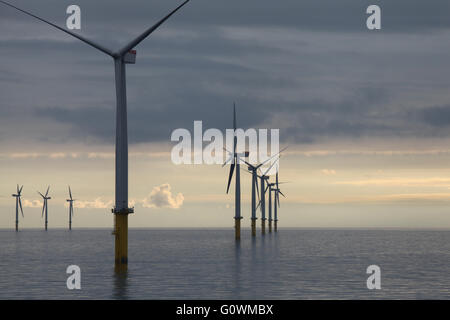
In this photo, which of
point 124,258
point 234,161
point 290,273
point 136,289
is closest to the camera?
point 136,289

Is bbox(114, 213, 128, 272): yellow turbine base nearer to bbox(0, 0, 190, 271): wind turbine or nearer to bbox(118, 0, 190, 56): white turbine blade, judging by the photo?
bbox(0, 0, 190, 271): wind turbine

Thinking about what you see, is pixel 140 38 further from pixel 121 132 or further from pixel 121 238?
pixel 121 238

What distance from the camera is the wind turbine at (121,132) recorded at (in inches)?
2886

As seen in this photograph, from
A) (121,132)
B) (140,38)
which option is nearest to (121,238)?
(121,132)

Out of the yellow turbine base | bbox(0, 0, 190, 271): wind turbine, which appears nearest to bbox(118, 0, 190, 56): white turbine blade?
bbox(0, 0, 190, 271): wind turbine

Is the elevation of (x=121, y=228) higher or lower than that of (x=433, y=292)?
higher

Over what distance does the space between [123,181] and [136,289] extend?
41.5 ft

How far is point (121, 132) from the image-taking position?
73.9 m

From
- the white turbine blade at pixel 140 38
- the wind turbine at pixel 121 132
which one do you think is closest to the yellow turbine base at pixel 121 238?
the wind turbine at pixel 121 132

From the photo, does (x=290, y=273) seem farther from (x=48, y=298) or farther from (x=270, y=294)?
(x=48, y=298)

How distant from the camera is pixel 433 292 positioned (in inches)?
2635

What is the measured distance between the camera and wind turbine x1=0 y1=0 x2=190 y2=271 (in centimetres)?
7331

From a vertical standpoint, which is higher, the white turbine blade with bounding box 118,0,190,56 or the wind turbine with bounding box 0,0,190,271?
the white turbine blade with bounding box 118,0,190,56
